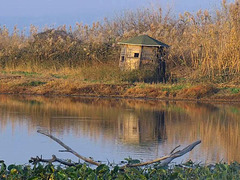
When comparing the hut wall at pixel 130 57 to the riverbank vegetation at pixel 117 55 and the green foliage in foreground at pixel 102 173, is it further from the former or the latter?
the green foliage in foreground at pixel 102 173

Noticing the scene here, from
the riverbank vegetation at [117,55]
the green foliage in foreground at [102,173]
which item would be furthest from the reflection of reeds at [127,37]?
the green foliage in foreground at [102,173]

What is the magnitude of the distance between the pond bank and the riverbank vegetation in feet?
0.14

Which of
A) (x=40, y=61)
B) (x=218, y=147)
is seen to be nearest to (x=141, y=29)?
(x=40, y=61)

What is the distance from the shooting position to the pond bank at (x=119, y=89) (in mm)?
23797

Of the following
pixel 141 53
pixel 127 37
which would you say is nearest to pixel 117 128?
pixel 141 53

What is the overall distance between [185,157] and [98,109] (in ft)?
28.2

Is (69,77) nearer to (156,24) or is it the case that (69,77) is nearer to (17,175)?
(156,24)

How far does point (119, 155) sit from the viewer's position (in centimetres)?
1110

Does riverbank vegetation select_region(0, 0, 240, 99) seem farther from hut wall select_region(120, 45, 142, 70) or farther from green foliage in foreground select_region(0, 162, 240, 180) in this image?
green foliage in foreground select_region(0, 162, 240, 180)

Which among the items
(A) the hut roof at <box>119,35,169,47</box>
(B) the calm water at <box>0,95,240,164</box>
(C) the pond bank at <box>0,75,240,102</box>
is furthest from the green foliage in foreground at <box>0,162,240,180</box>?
(A) the hut roof at <box>119,35,169,47</box>

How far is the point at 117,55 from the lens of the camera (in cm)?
3105

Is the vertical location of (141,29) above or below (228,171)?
above

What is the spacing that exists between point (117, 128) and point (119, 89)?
965 cm

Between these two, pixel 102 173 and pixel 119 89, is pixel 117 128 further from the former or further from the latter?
pixel 119 89
